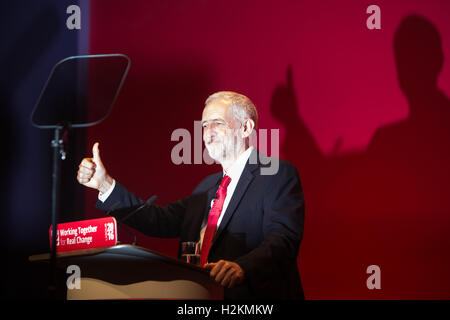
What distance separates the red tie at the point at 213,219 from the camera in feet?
6.74

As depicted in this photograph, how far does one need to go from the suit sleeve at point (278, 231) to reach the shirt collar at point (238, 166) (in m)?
0.22

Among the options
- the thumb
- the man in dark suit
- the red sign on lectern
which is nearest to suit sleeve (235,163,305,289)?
the man in dark suit

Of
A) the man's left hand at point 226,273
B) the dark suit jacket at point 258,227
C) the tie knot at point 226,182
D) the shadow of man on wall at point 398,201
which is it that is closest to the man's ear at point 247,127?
the dark suit jacket at point 258,227

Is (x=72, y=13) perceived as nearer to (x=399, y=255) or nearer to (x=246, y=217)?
(x=246, y=217)

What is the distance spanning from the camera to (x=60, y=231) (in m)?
1.57

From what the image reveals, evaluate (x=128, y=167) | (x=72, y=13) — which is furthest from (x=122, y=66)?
(x=128, y=167)

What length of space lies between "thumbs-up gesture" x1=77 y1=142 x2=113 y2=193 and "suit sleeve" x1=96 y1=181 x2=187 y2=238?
0.08 metres

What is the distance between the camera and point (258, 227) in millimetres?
2043

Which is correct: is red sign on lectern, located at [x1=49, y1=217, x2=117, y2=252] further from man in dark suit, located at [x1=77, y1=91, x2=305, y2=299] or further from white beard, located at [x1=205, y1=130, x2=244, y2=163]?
white beard, located at [x1=205, y1=130, x2=244, y2=163]

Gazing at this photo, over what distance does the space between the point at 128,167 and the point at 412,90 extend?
172cm

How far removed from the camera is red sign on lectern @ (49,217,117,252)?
1.43m

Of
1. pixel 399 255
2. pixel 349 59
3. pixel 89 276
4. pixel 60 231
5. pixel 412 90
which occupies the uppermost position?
pixel 349 59
